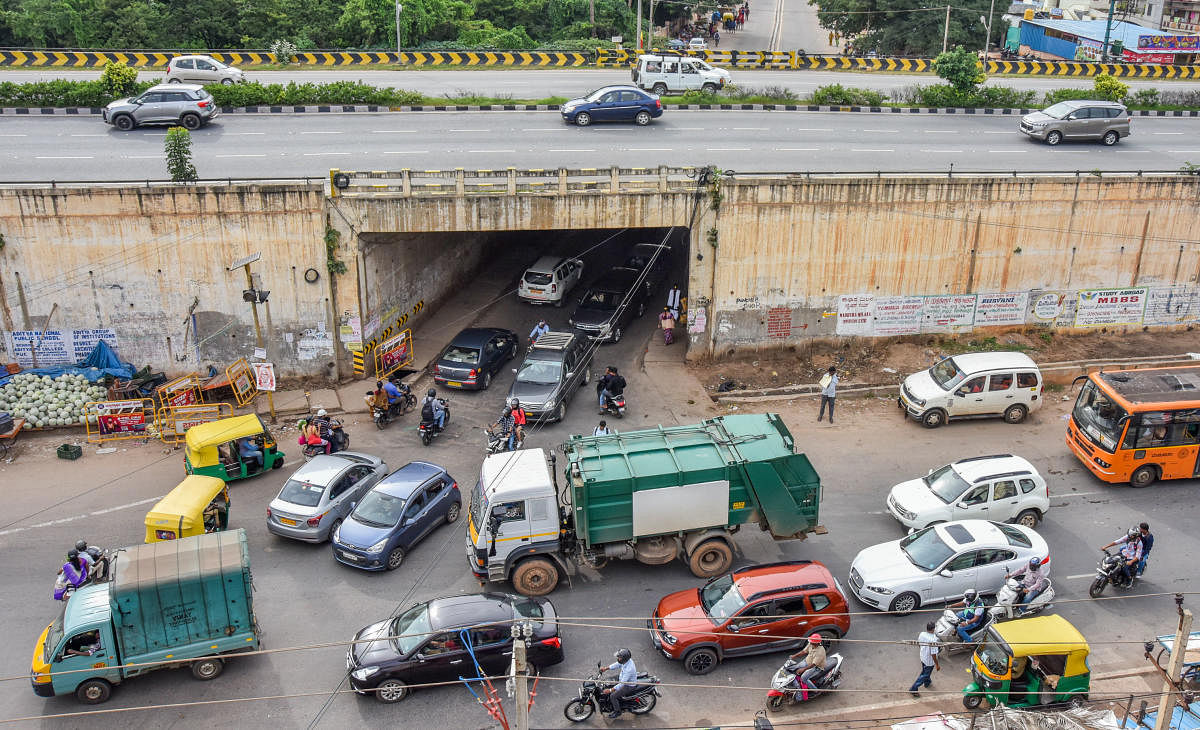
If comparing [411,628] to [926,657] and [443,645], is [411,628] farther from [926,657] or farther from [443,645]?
[926,657]

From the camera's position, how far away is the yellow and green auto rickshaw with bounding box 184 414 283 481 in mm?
20484

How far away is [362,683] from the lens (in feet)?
48.9

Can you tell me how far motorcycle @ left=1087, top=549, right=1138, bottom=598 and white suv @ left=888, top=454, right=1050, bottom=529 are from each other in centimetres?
192

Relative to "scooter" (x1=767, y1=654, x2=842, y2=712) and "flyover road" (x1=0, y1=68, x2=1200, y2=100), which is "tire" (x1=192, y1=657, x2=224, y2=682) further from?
"flyover road" (x1=0, y1=68, x2=1200, y2=100)

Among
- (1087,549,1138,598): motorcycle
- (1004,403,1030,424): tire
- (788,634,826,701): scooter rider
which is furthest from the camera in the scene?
(1004,403,1030,424): tire

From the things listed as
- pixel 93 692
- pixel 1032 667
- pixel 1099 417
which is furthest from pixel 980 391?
pixel 93 692

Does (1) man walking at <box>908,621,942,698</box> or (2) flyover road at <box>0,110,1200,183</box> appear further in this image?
(2) flyover road at <box>0,110,1200,183</box>

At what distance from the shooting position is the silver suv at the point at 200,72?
33906mm

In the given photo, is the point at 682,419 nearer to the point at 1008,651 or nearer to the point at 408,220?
the point at 408,220

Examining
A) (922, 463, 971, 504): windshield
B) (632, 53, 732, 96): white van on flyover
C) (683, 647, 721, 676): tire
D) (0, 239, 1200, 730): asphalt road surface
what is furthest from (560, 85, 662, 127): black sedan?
(683, 647, 721, 676): tire

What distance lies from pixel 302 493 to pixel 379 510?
1.85 m

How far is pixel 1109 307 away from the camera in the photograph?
28.0 meters

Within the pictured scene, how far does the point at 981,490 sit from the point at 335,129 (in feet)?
75.3

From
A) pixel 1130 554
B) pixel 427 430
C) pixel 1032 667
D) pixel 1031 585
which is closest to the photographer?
pixel 1032 667
